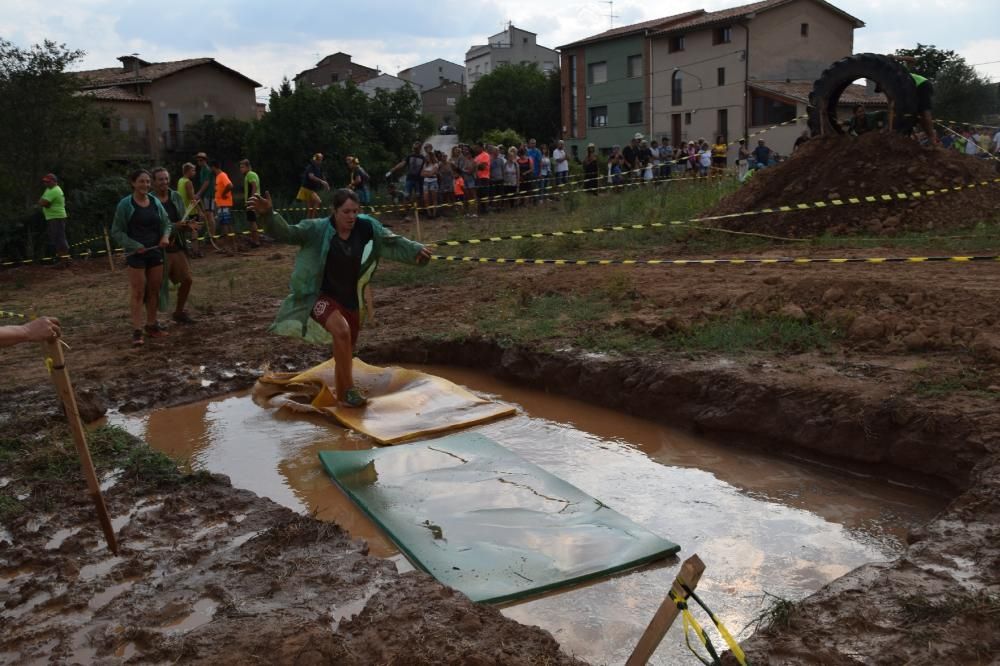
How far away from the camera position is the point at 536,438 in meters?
6.46

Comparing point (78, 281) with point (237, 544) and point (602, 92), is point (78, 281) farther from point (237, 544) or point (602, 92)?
point (602, 92)

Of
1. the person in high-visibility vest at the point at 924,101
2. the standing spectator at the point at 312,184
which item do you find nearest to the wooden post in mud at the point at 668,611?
the person in high-visibility vest at the point at 924,101

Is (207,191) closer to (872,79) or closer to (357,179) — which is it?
(357,179)

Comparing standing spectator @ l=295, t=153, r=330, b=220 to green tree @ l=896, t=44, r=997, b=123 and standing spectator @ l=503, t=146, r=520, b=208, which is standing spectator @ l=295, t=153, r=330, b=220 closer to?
standing spectator @ l=503, t=146, r=520, b=208

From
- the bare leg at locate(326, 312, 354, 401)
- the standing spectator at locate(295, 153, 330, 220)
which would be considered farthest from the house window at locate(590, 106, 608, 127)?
the bare leg at locate(326, 312, 354, 401)

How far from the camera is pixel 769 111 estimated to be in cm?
3678

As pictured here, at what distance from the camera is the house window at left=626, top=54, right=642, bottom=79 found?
43219mm

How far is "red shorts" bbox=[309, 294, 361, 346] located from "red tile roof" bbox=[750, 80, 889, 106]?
3060cm

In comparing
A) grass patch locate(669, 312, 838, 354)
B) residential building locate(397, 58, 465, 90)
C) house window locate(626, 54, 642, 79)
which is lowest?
grass patch locate(669, 312, 838, 354)

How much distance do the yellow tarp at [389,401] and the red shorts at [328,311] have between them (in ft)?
1.93

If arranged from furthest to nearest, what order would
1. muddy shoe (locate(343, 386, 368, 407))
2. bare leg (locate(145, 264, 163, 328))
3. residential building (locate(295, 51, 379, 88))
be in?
residential building (locate(295, 51, 379, 88))
bare leg (locate(145, 264, 163, 328))
muddy shoe (locate(343, 386, 368, 407))

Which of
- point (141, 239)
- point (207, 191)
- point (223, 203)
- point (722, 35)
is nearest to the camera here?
point (141, 239)

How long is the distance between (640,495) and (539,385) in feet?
8.14

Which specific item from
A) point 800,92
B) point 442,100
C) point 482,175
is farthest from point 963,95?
point 442,100
